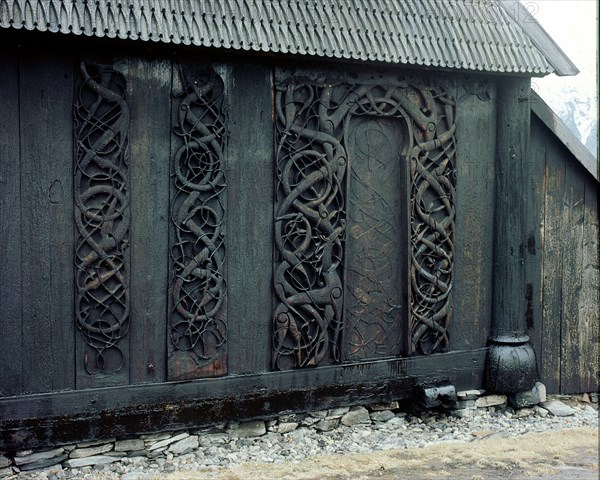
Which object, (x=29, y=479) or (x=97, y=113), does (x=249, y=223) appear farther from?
(x=29, y=479)

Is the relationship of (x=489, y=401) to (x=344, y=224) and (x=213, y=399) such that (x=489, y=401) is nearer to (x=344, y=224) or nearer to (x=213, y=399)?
(x=344, y=224)

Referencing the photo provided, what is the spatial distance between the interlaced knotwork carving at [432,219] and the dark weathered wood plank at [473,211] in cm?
12

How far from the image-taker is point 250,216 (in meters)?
5.50

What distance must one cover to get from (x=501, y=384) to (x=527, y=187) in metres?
1.68

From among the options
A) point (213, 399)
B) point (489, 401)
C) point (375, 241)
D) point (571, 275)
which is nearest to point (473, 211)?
point (375, 241)

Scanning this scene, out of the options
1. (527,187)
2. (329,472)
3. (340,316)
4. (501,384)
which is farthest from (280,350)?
(527,187)

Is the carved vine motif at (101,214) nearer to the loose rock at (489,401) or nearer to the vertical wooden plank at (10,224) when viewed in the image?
the vertical wooden plank at (10,224)

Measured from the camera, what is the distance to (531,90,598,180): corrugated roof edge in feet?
21.5

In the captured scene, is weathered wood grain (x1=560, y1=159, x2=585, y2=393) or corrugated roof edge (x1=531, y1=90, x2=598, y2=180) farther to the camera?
weathered wood grain (x1=560, y1=159, x2=585, y2=393)

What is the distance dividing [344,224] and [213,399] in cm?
162

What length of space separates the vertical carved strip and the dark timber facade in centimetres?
2

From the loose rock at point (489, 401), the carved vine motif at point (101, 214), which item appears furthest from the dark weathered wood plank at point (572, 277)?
the carved vine motif at point (101, 214)

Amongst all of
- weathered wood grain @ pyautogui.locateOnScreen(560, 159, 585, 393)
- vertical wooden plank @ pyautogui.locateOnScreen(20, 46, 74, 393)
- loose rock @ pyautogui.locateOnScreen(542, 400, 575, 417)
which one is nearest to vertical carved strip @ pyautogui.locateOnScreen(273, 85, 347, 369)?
vertical wooden plank @ pyautogui.locateOnScreen(20, 46, 74, 393)

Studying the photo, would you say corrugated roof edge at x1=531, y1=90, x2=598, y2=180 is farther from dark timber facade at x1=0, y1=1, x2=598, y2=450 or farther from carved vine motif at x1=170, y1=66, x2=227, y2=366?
carved vine motif at x1=170, y1=66, x2=227, y2=366
